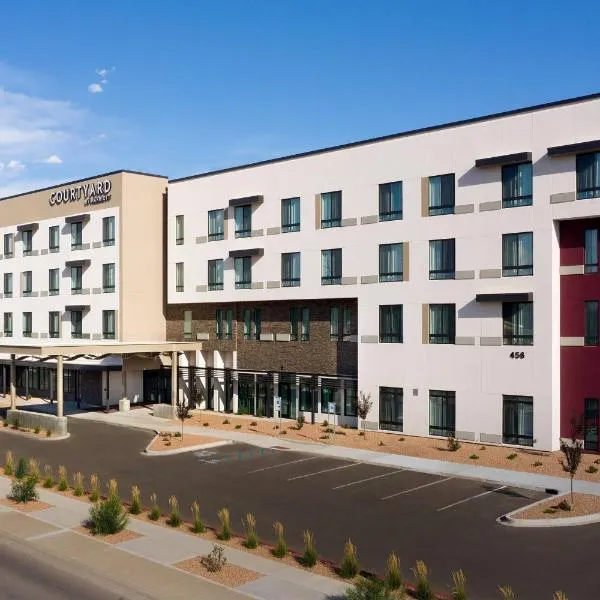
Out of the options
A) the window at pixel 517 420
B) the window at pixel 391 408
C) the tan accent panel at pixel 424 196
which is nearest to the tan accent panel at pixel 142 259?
the window at pixel 391 408

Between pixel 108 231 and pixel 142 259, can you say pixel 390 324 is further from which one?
pixel 108 231

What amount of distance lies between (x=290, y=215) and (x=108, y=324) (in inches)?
643

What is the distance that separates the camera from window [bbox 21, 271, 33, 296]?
58.0 metres

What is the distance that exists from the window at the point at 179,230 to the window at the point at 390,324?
1639cm

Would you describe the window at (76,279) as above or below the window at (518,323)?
above

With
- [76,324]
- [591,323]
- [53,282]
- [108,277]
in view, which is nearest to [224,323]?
[108,277]

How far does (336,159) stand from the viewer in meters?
39.7

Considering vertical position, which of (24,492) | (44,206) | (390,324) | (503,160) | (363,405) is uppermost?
(44,206)

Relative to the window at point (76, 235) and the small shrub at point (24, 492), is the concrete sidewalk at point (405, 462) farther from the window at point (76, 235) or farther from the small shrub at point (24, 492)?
the window at point (76, 235)

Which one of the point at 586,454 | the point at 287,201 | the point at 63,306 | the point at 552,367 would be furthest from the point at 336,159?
the point at 63,306

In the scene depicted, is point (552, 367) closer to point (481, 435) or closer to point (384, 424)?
point (481, 435)

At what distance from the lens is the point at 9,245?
6009 centimetres

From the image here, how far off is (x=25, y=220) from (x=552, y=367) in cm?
4245

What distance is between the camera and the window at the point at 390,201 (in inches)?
1467
